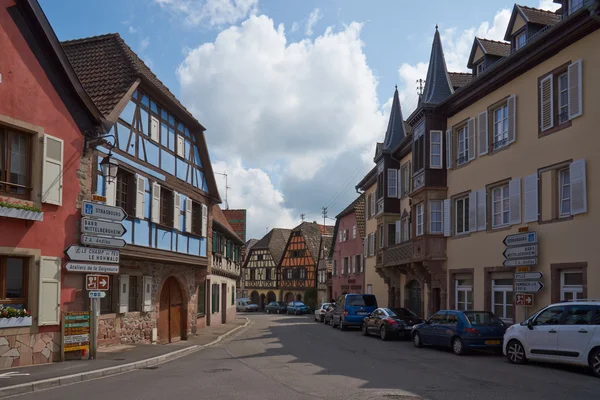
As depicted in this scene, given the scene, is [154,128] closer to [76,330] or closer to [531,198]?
[76,330]

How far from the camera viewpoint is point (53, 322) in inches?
608

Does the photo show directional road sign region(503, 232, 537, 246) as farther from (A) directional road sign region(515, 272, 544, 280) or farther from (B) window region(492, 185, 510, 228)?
(B) window region(492, 185, 510, 228)

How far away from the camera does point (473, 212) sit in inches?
954

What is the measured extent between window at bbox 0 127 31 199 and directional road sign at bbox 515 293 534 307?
47.6ft

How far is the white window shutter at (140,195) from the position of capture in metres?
19.8

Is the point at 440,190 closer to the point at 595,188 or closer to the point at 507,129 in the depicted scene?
the point at 507,129

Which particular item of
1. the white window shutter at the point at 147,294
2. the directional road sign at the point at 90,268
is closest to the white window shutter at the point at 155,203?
the white window shutter at the point at 147,294

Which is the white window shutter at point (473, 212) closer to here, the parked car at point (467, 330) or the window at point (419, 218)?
the window at point (419, 218)

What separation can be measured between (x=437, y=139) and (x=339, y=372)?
1576 cm

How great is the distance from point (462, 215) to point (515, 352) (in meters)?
10.3

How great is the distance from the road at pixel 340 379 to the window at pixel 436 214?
A: 9.00 meters

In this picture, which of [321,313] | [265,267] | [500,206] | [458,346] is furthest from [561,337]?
[265,267]

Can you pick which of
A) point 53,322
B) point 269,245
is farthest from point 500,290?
point 269,245

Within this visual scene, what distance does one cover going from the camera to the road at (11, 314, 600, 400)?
1084cm
